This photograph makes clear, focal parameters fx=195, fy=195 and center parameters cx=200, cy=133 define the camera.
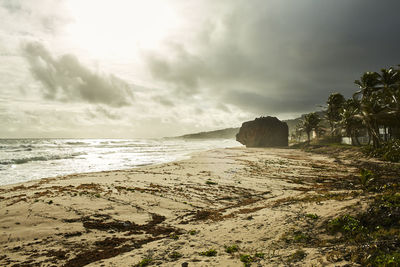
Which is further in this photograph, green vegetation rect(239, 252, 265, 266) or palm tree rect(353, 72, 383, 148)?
palm tree rect(353, 72, 383, 148)

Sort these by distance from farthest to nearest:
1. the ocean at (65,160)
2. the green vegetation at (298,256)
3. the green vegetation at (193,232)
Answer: the ocean at (65,160) < the green vegetation at (193,232) < the green vegetation at (298,256)

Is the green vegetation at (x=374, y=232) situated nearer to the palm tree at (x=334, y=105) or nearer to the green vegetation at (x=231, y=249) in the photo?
the green vegetation at (x=231, y=249)

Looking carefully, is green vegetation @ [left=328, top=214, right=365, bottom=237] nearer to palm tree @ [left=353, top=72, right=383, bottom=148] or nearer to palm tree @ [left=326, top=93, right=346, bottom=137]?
palm tree @ [left=353, top=72, right=383, bottom=148]

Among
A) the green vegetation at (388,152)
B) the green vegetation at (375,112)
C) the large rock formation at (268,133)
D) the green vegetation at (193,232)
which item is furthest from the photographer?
the large rock formation at (268,133)

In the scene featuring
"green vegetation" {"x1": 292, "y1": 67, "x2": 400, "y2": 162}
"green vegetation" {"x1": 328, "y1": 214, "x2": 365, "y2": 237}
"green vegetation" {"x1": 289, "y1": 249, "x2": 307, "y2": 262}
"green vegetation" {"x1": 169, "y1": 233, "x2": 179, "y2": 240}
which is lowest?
"green vegetation" {"x1": 169, "y1": 233, "x2": 179, "y2": 240}

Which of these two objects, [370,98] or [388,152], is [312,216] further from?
[370,98]

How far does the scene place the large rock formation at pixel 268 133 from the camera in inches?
3760

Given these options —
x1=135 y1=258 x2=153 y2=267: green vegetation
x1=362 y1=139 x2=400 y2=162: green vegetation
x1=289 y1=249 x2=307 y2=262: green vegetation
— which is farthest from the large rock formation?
x1=135 y1=258 x2=153 y2=267: green vegetation

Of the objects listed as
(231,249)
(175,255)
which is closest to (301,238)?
(231,249)

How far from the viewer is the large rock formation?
95500 millimetres

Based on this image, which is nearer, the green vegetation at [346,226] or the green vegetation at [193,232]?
the green vegetation at [346,226]

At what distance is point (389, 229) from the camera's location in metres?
6.28

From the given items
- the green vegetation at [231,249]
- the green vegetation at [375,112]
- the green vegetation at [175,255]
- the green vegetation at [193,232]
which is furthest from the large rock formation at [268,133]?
the green vegetation at [175,255]

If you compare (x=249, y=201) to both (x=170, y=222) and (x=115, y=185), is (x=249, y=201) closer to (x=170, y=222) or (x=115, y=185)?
(x=170, y=222)
